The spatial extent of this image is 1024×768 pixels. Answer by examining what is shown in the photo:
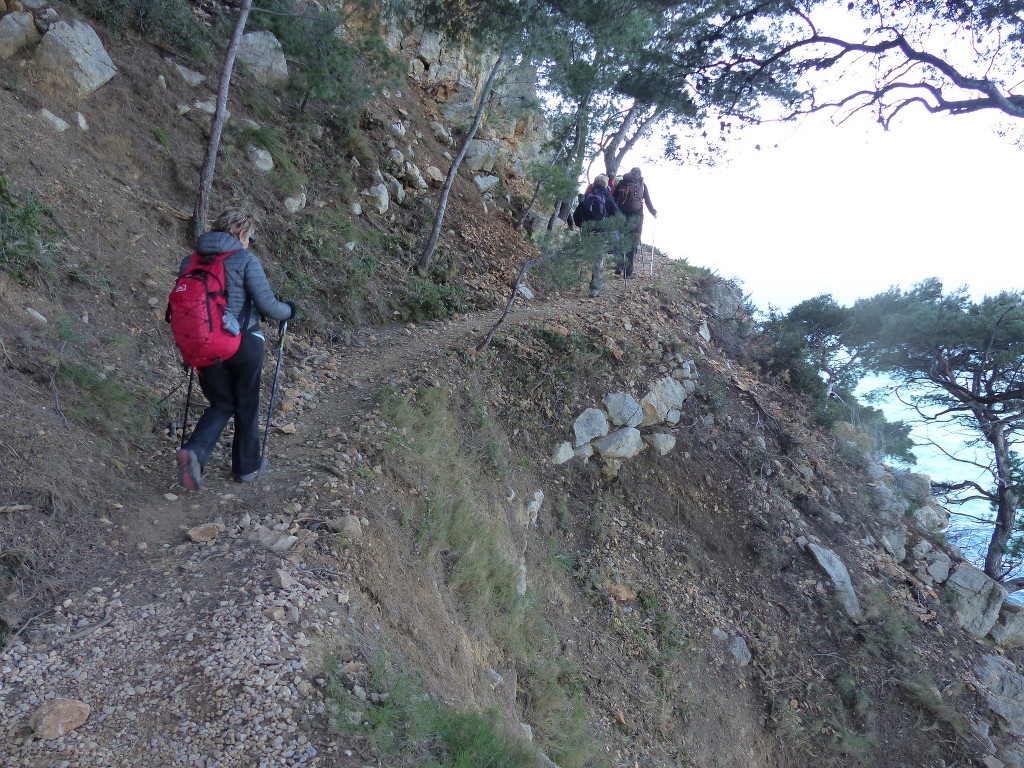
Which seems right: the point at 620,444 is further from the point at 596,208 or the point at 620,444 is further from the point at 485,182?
the point at 485,182

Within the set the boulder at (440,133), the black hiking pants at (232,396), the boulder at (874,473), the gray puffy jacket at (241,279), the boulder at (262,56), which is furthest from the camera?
the boulder at (440,133)

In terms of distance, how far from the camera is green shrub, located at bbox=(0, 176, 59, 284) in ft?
17.7

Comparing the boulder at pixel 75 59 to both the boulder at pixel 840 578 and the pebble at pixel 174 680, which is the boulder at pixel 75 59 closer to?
the pebble at pixel 174 680

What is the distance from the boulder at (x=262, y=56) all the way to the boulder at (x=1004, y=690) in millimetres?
14276

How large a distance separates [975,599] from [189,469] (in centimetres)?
1205

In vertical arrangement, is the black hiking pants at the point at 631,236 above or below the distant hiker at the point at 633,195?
below

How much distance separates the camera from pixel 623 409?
9.24 m

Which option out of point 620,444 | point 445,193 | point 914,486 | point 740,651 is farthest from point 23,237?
point 914,486

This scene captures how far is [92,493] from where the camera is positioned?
424 cm

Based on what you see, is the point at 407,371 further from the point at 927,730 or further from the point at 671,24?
the point at 927,730

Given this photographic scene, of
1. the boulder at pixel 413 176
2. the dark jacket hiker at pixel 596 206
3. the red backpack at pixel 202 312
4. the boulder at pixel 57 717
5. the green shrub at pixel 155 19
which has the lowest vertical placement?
the boulder at pixel 57 717

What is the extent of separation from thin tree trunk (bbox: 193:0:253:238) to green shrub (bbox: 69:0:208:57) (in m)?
2.26

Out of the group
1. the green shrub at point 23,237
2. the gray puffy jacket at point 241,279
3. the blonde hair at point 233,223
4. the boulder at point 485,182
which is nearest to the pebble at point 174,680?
the gray puffy jacket at point 241,279

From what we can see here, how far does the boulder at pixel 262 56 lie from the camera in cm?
994
